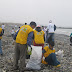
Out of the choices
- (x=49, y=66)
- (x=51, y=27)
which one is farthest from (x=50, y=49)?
(x=51, y=27)

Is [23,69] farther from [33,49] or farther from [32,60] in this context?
[33,49]

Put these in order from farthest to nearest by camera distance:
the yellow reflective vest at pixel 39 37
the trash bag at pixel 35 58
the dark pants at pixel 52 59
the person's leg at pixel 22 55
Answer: the yellow reflective vest at pixel 39 37 < the dark pants at pixel 52 59 < the trash bag at pixel 35 58 < the person's leg at pixel 22 55

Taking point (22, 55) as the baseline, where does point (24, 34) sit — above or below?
above

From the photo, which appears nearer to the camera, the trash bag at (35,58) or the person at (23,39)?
the person at (23,39)

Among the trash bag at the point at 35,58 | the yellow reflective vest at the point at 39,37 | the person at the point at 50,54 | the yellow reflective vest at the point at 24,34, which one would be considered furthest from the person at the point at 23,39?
the yellow reflective vest at the point at 39,37

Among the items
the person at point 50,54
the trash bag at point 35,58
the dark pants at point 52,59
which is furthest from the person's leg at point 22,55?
the dark pants at point 52,59

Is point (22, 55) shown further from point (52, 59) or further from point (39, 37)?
point (39, 37)

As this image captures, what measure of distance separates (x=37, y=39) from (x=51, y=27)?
3924 mm

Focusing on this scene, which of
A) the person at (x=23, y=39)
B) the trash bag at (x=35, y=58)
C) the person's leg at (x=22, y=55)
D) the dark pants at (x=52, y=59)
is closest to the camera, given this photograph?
the person at (x=23, y=39)

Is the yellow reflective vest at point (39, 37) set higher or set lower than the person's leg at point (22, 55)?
higher

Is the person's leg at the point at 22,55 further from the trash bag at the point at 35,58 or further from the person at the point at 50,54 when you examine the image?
the person at the point at 50,54

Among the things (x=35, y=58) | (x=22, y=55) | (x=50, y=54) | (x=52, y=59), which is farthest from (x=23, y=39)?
(x=52, y=59)

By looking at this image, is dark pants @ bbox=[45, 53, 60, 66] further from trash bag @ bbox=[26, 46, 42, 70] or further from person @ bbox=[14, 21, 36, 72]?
person @ bbox=[14, 21, 36, 72]

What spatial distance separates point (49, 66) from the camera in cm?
607
